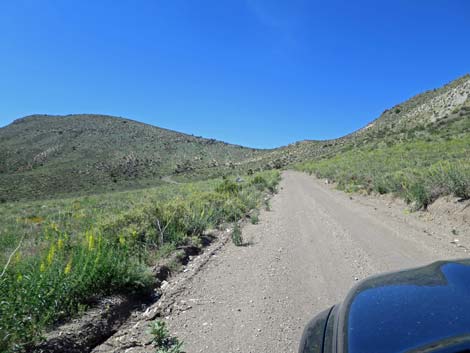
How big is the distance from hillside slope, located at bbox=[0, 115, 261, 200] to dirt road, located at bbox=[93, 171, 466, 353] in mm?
54557

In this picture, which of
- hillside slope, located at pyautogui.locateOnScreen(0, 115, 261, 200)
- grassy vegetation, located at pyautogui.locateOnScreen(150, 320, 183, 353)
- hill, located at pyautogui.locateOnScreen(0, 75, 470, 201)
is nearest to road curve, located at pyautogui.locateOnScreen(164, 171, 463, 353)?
grassy vegetation, located at pyautogui.locateOnScreen(150, 320, 183, 353)

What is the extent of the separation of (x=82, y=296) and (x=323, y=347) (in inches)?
135

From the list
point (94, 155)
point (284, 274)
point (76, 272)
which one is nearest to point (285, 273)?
point (284, 274)

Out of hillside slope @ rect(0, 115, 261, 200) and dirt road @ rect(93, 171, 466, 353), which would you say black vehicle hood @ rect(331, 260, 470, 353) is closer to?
dirt road @ rect(93, 171, 466, 353)

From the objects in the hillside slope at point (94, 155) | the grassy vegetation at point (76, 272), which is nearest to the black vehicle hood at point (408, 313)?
the grassy vegetation at point (76, 272)

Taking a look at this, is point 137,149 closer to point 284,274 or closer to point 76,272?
point 284,274

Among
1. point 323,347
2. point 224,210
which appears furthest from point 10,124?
point 323,347

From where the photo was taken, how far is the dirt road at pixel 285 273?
352 centimetres

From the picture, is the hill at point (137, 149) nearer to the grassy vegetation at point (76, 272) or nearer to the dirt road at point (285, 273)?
the dirt road at point (285, 273)

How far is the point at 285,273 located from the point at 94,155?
3080 inches

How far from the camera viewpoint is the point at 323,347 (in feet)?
5.82

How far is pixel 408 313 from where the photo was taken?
1723mm

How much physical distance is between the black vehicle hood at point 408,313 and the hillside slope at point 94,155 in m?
58.6

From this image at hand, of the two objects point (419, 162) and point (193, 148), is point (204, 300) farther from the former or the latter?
point (193, 148)
